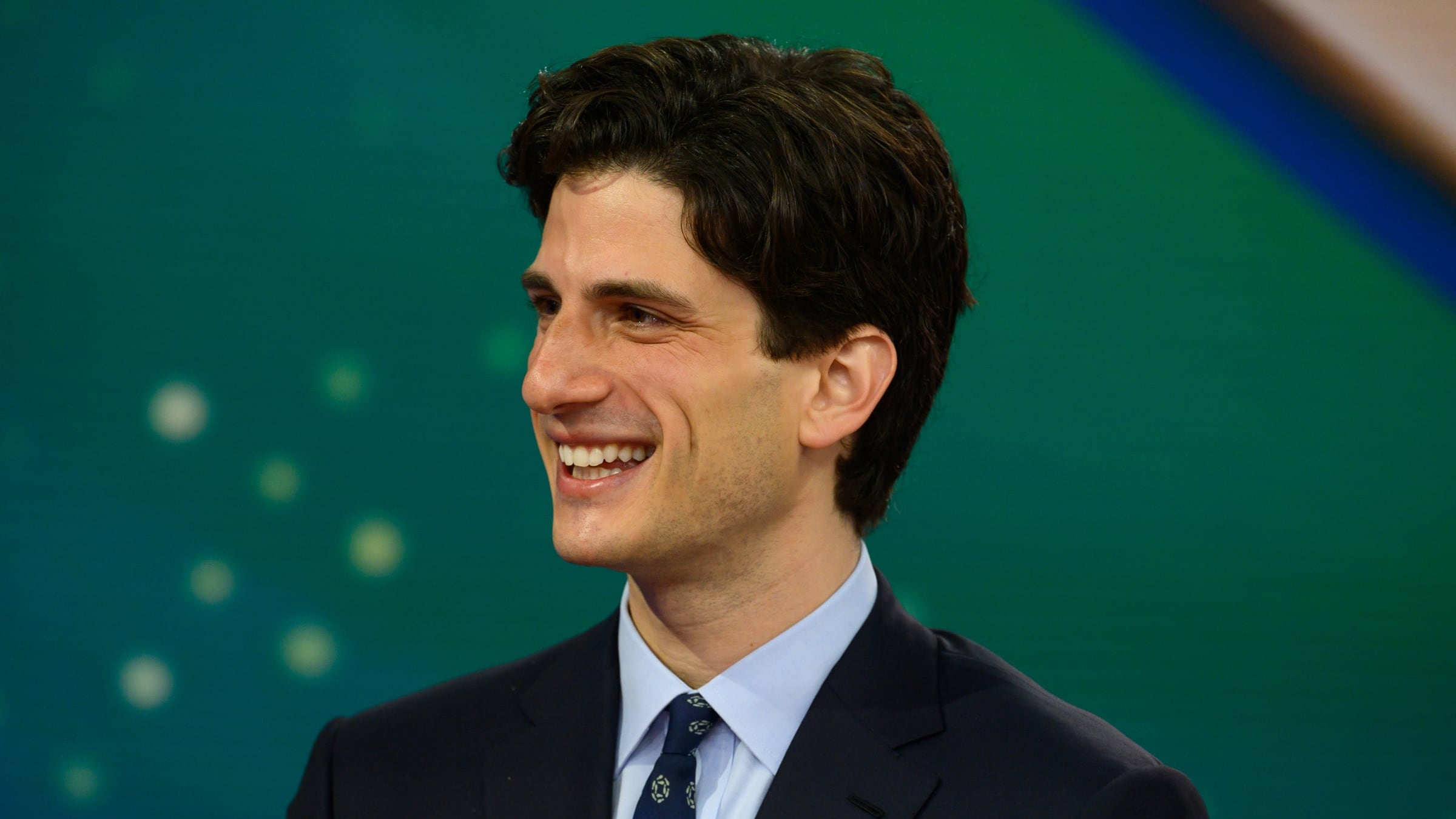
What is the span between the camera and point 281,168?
2.68 metres

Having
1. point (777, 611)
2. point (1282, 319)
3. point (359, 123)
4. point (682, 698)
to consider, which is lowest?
point (682, 698)

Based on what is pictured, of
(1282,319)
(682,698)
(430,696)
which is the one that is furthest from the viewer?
(1282,319)

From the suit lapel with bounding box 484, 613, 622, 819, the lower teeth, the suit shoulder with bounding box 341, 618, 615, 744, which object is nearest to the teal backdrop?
the suit shoulder with bounding box 341, 618, 615, 744

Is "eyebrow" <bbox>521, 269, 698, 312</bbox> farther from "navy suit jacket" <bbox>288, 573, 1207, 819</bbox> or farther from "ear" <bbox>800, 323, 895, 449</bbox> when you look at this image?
"navy suit jacket" <bbox>288, 573, 1207, 819</bbox>

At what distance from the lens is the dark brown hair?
1.77 meters

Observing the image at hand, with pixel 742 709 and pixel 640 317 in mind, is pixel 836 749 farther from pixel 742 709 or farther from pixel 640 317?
pixel 640 317

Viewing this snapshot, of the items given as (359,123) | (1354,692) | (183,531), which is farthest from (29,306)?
(1354,692)

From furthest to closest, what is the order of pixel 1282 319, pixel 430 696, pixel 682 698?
pixel 1282 319, pixel 430 696, pixel 682 698

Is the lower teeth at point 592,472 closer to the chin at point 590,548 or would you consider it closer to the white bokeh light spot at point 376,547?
the chin at point 590,548

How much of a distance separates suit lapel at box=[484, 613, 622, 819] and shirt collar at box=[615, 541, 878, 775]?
3 centimetres

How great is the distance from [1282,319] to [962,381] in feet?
1.98

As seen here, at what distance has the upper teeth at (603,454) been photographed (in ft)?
5.87

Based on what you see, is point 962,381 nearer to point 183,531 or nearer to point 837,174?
point 837,174

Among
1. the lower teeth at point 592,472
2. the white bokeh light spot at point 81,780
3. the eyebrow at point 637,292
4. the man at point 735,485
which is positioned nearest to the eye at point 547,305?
the man at point 735,485
